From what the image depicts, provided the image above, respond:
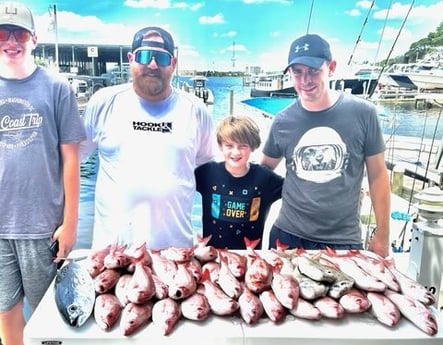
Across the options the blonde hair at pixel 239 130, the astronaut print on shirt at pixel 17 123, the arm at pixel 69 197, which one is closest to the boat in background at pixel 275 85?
the blonde hair at pixel 239 130

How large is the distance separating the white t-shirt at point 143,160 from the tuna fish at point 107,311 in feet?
1.99

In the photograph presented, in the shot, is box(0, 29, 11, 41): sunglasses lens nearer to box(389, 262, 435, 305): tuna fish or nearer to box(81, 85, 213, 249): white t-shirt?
box(81, 85, 213, 249): white t-shirt

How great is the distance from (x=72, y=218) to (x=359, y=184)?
1.29 m

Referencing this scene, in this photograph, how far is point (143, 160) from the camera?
1.80m

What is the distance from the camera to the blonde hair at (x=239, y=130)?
1911 mm

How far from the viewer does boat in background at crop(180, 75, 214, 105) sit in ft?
6.37

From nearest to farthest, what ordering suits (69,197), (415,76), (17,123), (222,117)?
(17,123) < (69,197) < (222,117) < (415,76)

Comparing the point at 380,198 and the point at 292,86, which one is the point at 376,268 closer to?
the point at 380,198

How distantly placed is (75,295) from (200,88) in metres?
1.11

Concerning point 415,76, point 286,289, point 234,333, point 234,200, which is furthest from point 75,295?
point 415,76

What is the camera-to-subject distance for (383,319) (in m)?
1.25

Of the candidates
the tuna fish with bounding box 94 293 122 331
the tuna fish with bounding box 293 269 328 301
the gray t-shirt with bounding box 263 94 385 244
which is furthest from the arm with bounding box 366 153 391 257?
the tuna fish with bounding box 94 293 122 331

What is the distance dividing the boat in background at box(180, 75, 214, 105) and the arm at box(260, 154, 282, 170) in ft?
1.20

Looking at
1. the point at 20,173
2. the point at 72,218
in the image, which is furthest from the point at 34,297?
the point at 20,173
